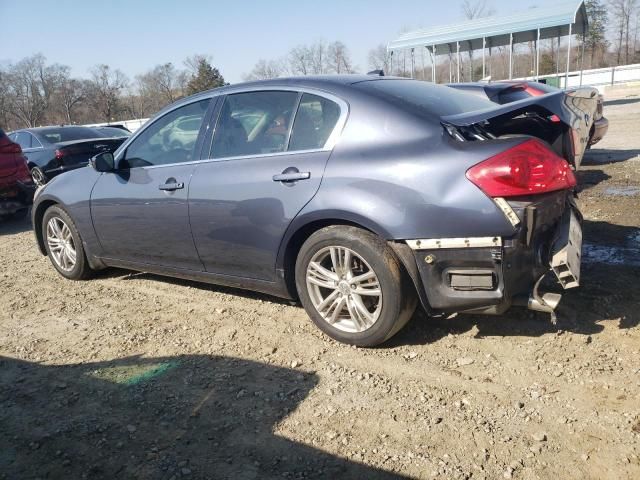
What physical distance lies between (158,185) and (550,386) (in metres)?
3.06

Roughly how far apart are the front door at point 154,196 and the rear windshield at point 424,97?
Answer: 142cm

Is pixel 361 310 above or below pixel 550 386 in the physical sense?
above

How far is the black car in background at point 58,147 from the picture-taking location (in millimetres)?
10266

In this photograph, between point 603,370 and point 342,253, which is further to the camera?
point 342,253

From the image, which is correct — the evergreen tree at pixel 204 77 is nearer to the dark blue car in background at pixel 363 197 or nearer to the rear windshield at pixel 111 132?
the rear windshield at pixel 111 132

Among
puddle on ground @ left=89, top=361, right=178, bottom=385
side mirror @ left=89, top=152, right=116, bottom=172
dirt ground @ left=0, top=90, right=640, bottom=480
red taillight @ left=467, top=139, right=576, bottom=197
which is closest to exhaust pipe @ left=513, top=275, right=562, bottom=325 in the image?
dirt ground @ left=0, top=90, right=640, bottom=480

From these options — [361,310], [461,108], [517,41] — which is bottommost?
[361,310]

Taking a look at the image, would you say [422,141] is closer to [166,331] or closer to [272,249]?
[272,249]

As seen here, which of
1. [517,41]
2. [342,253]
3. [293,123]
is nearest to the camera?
[342,253]

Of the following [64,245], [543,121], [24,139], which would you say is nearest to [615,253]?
[543,121]

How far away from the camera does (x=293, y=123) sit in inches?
140

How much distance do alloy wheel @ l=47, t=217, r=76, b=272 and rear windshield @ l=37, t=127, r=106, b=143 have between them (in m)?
6.33

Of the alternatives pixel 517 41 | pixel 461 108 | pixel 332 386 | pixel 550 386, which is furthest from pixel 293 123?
pixel 517 41

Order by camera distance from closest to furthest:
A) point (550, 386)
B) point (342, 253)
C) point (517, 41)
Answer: point (550, 386)
point (342, 253)
point (517, 41)
